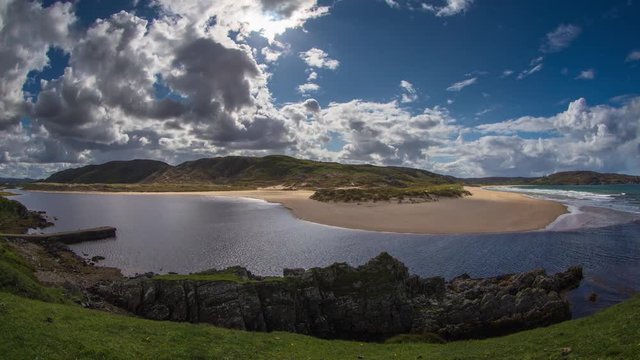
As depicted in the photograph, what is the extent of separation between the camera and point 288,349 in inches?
1015

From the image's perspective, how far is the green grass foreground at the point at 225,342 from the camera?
19.8m

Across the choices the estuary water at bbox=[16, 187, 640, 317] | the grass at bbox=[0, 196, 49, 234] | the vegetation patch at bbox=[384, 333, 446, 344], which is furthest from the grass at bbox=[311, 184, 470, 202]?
the vegetation patch at bbox=[384, 333, 446, 344]

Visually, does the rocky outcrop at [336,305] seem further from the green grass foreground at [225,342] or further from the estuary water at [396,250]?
the estuary water at [396,250]

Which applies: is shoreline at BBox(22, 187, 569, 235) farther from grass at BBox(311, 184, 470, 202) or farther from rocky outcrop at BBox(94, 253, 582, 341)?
rocky outcrop at BBox(94, 253, 582, 341)

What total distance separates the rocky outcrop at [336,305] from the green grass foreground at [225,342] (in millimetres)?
4879

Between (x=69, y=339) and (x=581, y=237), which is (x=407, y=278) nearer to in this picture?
(x=69, y=339)

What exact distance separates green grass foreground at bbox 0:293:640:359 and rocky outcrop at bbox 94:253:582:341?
16.0 ft

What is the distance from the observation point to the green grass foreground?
1983 cm

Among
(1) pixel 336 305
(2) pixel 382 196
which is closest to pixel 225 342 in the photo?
(1) pixel 336 305

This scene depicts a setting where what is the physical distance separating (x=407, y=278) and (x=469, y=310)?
6.65 meters

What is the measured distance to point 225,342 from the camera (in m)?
25.0

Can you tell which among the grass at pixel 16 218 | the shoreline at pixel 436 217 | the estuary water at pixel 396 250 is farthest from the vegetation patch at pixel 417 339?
the grass at pixel 16 218

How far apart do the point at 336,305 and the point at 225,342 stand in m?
13.0

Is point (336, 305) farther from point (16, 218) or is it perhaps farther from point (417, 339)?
point (16, 218)
